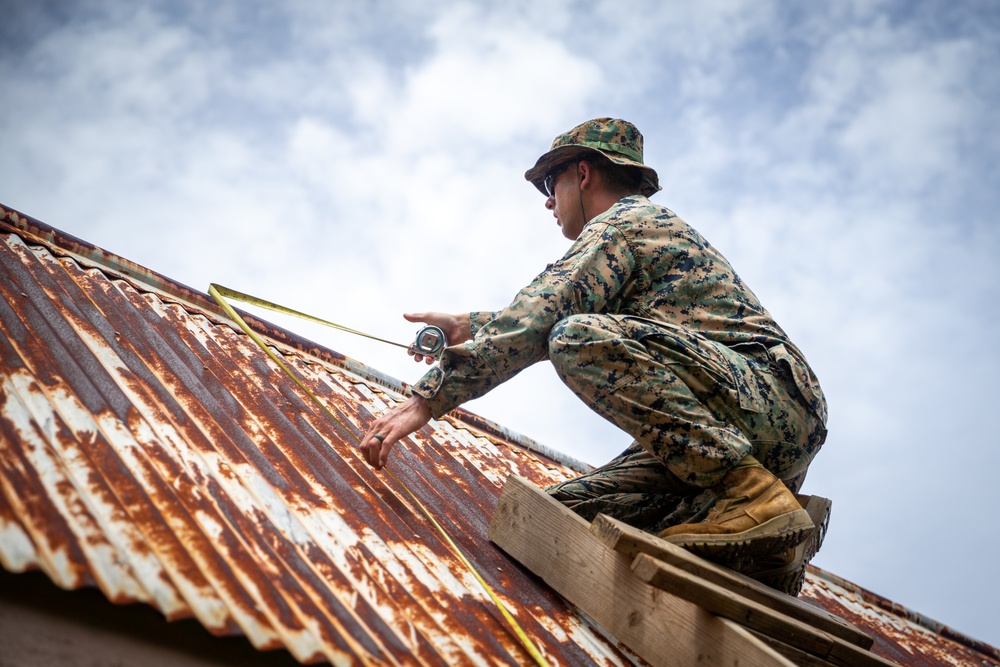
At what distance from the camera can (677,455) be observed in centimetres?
267

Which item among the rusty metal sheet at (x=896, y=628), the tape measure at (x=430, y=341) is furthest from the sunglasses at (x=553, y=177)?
the rusty metal sheet at (x=896, y=628)

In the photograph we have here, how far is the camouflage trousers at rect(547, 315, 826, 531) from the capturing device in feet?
8.69

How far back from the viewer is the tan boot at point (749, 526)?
8.09 feet

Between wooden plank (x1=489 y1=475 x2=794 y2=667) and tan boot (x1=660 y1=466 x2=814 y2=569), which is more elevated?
tan boot (x1=660 y1=466 x2=814 y2=569)

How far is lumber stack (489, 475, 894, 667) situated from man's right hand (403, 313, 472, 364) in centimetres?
86

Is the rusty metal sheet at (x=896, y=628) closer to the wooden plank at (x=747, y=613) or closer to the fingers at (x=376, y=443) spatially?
the wooden plank at (x=747, y=613)

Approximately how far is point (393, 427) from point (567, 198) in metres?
1.52

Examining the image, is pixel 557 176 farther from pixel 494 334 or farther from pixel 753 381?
pixel 753 381

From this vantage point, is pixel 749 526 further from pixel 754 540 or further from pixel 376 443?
pixel 376 443

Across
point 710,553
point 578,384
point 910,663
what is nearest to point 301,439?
point 578,384

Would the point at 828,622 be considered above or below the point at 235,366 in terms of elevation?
below

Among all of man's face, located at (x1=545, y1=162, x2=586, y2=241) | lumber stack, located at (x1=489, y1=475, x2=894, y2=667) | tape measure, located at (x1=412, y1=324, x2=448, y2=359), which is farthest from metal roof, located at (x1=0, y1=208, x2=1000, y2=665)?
man's face, located at (x1=545, y1=162, x2=586, y2=241)

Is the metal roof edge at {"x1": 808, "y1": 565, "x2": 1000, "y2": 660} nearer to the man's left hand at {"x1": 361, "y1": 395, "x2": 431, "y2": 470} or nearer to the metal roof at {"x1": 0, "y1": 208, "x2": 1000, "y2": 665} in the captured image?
the metal roof at {"x1": 0, "y1": 208, "x2": 1000, "y2": 665}

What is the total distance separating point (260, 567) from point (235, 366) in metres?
1.77
